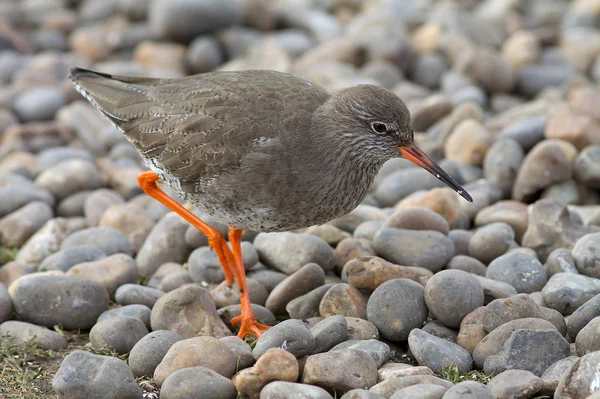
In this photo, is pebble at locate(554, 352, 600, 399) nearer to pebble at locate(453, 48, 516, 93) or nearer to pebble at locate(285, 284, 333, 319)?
pebble at locate(285, 284, 333, 319)

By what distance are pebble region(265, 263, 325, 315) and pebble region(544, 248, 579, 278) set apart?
1811mm

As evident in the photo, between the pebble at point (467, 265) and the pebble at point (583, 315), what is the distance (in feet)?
3.56

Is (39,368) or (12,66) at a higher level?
(12,66)

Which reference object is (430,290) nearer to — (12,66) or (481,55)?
(481,55)

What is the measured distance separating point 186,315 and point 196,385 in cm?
113

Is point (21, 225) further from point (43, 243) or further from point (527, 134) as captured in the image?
point (527, 134)

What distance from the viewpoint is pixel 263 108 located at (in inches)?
230

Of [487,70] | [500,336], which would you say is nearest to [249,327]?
[500,336]

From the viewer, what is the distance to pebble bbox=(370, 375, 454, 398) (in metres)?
4.66

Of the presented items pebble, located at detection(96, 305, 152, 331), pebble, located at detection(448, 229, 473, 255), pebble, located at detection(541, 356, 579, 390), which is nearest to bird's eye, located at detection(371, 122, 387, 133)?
pebble, located at detection(448, 229, 473, 255)

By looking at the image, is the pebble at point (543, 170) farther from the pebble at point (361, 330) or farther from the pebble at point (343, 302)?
the pebble at point (361, 330)

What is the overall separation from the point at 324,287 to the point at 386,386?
1450 millimetres

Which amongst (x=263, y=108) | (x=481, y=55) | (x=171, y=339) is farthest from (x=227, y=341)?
(x=481, y=55)

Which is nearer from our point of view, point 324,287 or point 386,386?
point 386,386
